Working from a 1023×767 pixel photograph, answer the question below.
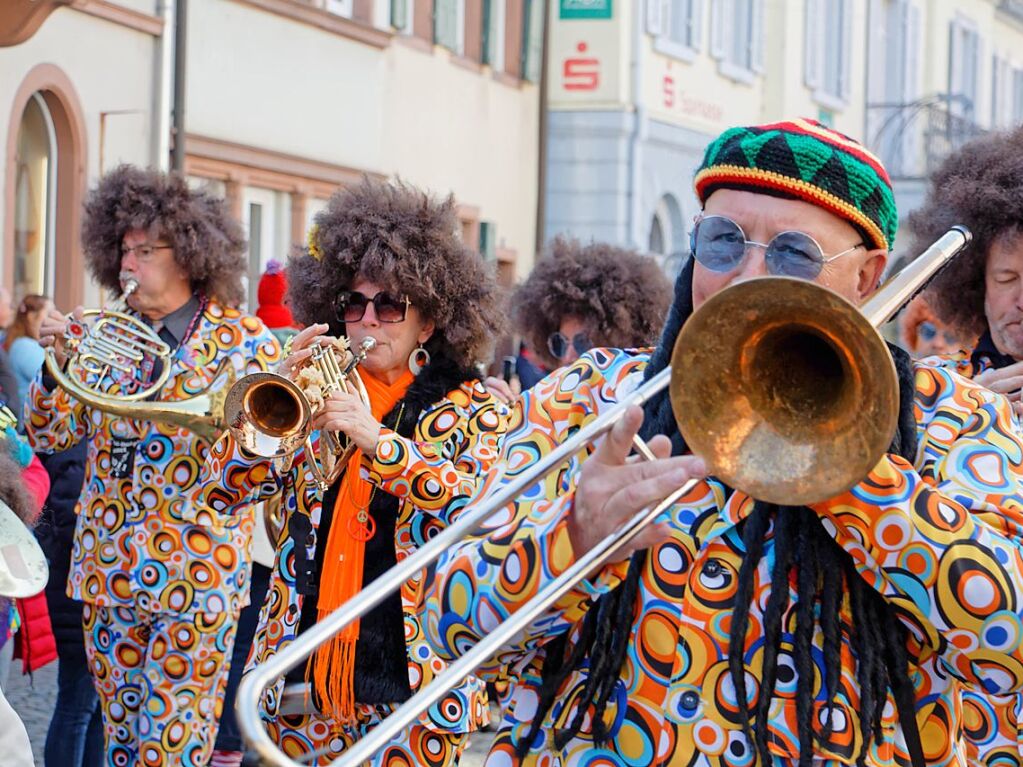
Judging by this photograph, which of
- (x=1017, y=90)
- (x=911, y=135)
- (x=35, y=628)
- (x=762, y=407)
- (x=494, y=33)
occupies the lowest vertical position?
(x=35, y=628)

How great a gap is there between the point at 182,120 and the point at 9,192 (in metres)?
2.14

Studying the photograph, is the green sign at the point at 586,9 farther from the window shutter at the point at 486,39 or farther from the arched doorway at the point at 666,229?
the arched doorway at the point at 666,229

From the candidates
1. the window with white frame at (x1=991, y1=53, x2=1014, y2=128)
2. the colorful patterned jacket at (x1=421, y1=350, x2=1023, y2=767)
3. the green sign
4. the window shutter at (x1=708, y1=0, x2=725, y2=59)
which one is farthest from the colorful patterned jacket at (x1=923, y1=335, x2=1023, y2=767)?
the window with white frame at (x1=991, y1=53, x2=1014, y2=128)

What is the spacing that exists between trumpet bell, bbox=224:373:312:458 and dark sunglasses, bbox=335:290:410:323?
13.5 inches

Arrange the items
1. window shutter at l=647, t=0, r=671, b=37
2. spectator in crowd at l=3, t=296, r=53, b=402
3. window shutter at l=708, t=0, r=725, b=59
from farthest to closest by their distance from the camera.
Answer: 1. window shutter at l=708, t=0, r=725, b=59
2. window shutter at l=647, t=0, r=671, b=37
3. spectator in crowd at l=3, t=296, r=53, b=402

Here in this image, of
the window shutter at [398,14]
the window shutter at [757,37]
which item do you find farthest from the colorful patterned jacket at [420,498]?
the window shutter at [757,37]

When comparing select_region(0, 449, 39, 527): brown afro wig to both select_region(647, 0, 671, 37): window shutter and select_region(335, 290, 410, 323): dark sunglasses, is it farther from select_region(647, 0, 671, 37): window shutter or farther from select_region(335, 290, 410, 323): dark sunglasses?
select_region(647, 0, 671, 37): window shutter

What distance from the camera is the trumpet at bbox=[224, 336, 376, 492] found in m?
4.85

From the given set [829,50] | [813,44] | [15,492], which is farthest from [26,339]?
[829,50]

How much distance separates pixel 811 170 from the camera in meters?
2.74

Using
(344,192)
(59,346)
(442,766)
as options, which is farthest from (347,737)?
(59,346)

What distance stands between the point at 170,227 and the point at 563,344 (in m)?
1.87

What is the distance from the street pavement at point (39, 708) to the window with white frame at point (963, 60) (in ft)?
90.9

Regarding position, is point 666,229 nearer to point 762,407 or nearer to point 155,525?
point 155,525
